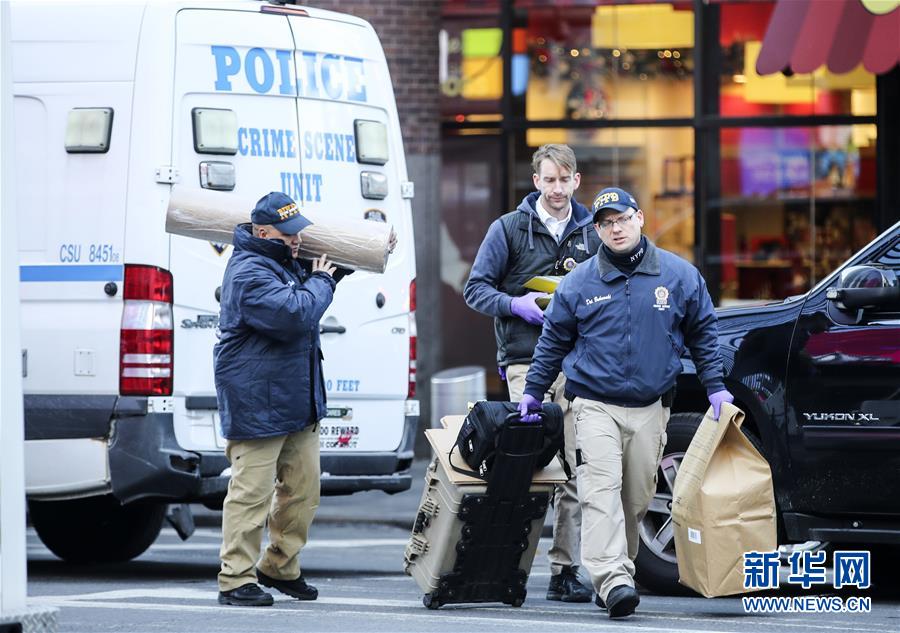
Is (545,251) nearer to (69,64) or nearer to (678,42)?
(69,64)

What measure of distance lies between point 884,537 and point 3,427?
13.2 ft

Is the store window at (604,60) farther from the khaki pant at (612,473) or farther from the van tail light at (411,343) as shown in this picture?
the khaki pant at (612,473)

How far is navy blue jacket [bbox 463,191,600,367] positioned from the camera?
7961 mm

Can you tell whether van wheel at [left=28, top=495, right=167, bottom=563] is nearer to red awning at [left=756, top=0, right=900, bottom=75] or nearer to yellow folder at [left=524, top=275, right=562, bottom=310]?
yellow folder at [left=524, top=275, right=562, bottom=310]

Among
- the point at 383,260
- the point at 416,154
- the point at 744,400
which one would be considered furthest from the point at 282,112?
the point at 416,154

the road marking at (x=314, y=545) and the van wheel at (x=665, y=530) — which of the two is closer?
the van wheel at (x=665, y=530)

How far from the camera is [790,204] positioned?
578 inches

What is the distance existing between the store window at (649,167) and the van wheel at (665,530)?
680 cm

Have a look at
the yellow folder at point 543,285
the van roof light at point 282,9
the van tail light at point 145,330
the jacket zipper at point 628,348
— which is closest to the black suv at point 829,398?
the yellow folder at point 543,285

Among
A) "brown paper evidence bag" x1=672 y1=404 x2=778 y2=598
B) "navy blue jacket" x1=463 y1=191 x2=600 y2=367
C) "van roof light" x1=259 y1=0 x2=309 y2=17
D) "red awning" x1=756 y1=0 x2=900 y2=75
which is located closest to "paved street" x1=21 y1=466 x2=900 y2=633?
"brown paper evidence bag" x1=672 y1=404 x2=778 y2=598

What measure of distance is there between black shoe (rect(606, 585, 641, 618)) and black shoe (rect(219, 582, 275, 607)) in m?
1.51

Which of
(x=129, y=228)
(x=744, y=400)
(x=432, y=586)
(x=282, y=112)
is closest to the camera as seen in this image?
(x=432, y=586)

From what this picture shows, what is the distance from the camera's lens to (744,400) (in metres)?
7.92

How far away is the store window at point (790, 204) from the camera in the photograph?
14.5 m
